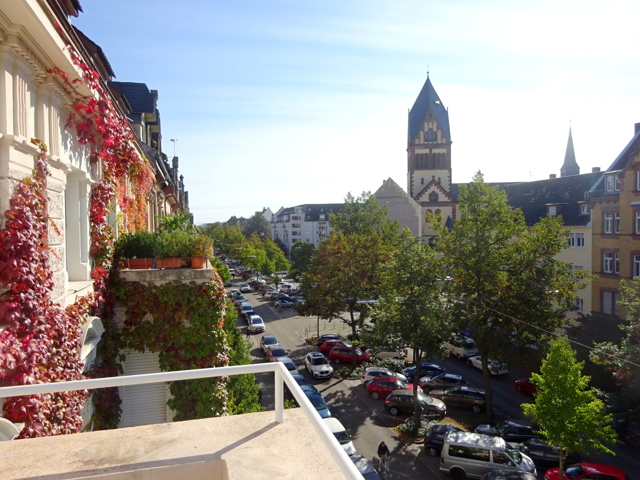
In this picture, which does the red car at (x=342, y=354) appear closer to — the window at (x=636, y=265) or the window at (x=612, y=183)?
the window at (x=636, y=265)

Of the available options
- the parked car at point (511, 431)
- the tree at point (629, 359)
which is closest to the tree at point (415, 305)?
the parked car at point (511, 431)

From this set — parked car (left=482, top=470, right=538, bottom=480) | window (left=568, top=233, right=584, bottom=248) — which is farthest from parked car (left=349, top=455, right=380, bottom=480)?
window (left=568, top=233, right=584, bottom=248)

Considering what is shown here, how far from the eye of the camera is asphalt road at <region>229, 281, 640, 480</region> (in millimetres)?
18375

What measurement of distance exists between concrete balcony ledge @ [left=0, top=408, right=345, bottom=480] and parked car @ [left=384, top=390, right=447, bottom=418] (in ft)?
68.6

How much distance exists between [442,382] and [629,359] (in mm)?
10759

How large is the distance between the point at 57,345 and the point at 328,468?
4.09 m

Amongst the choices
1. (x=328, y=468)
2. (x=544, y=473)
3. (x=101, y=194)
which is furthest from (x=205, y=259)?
(x=544, y=473)

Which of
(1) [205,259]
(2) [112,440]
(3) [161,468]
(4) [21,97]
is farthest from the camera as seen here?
(1) [205,259]

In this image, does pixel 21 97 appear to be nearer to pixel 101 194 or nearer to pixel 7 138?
pixel 7 138

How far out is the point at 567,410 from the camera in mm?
15352

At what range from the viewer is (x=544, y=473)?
18.0 meters

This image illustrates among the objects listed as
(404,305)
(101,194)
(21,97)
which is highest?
(21,97)

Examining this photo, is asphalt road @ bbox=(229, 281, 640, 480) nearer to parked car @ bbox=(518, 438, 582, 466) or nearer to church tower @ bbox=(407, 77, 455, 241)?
parked car @ bbox=(518, 438, 582, 466)

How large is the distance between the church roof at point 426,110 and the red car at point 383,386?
2036 inches
